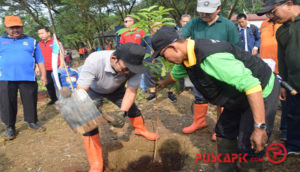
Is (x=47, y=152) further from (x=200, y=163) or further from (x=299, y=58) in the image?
(x=299, y=58)

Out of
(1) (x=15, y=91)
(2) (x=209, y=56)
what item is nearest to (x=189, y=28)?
(2) (x=209, y=56)

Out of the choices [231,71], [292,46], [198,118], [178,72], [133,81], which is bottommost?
[198,118]

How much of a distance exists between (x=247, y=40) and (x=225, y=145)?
378cm

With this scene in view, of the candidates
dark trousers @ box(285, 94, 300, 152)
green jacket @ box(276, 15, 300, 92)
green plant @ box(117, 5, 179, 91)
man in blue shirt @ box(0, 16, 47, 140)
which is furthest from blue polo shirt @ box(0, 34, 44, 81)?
dark trousers @ box(285, 94, 300, 152)

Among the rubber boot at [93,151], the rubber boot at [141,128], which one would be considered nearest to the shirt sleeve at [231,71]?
the rubber boot at [93,151]

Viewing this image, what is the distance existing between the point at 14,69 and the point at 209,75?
11.1 ft

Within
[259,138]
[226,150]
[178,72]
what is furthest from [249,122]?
[178,72]

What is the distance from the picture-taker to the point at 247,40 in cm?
493

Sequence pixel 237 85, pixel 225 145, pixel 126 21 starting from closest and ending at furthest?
pixel 237 85, pixel 225 145, pixel 126 21

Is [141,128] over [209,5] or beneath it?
beneath

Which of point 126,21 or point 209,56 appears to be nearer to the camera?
point 209,56

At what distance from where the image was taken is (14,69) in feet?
11.1

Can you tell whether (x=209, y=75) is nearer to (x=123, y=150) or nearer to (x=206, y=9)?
(x=206, y=9)

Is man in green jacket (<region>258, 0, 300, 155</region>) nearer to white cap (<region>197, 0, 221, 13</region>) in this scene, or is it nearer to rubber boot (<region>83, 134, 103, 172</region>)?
white cap (<region>197, 0, 221, 13</region>)
